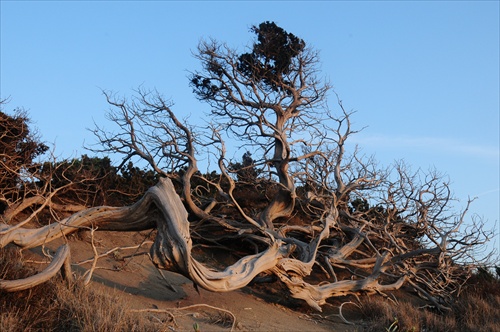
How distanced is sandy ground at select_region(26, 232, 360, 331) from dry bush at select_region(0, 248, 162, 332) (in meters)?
1.77

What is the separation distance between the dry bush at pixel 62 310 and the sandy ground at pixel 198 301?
1.77m

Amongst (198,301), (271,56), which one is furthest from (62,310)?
(271,56)

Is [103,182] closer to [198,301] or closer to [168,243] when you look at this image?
[198,301]

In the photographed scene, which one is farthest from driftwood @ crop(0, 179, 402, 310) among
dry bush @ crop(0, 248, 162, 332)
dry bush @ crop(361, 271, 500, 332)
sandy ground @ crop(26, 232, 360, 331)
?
dry bush @ crop(361, 271, 500, 332)

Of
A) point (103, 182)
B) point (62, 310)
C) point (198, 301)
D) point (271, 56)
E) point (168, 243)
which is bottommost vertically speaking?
point (62, 310)

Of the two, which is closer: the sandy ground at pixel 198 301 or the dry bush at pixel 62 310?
the dry bush at pixel 62 310

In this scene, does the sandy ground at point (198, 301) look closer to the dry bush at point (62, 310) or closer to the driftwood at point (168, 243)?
the driftwood at point (168, 243)

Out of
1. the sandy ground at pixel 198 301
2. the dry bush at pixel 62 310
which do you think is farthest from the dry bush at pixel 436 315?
the dry bush at pixel 62 310

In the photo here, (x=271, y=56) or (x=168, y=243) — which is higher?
(x=271, y=56)

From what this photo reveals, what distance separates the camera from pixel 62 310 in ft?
31.1

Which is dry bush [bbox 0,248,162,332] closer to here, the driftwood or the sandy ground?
the driftwood

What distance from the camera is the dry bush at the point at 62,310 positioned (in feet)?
29.0

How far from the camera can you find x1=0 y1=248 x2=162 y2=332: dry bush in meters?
8.84

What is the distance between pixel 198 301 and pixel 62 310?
4820 millimetres
